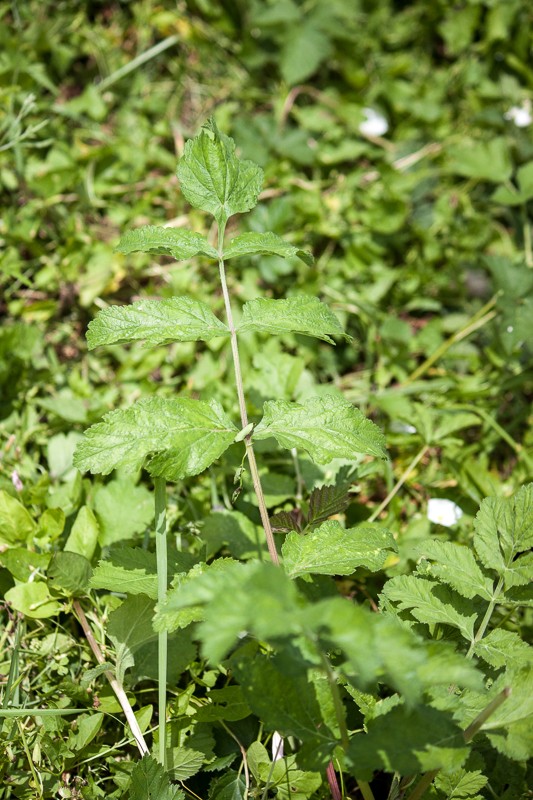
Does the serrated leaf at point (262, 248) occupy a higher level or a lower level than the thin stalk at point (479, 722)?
higher

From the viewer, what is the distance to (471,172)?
117 inches

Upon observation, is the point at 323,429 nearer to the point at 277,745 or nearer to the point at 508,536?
the point at 508,536

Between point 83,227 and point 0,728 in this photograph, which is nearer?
point 0,728

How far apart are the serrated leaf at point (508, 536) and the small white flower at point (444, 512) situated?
1.85 feet

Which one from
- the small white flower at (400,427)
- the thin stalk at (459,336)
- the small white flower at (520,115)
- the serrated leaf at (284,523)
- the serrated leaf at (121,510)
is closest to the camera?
the serrated leaf at (284,523)

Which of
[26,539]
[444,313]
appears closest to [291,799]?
[26,539]

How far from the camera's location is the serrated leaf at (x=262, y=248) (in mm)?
1473

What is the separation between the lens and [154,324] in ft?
4.74

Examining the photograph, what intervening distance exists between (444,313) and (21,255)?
5.74 feet

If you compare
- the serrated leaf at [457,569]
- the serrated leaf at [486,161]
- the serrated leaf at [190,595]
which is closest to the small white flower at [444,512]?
the serrated leaf at [457,569]

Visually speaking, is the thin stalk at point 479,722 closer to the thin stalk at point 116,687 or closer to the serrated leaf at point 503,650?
the serrated leaf at point 503,650

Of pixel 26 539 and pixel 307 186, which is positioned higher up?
pixel 307 186

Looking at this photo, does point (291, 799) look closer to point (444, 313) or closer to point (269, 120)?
point (444, 313)

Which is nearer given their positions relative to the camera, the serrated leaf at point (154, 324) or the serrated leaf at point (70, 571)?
the serrated leaf at point (154, 324)
